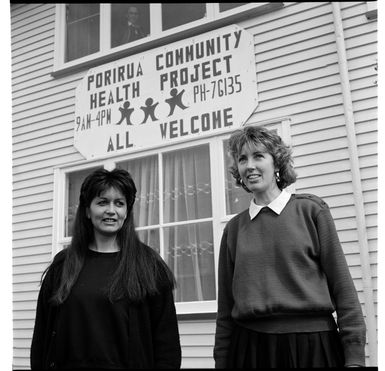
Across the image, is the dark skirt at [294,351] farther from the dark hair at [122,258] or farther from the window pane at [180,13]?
the window pane at [180,13]

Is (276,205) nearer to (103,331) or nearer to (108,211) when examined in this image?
(108,211)

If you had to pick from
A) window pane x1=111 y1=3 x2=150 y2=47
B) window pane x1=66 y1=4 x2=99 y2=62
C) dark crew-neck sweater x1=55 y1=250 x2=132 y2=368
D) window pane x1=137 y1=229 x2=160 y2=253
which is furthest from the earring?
window pane x1=66 y1=4 x2=99 y2=62

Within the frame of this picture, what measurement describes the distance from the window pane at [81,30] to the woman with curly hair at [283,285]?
334 cm

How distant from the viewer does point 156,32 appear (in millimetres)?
4047

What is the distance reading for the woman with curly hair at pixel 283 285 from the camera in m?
1.50

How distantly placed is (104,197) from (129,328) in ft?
1.67

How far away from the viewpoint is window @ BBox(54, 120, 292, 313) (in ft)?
11.6

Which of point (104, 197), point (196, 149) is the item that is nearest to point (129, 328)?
point (104, 197)

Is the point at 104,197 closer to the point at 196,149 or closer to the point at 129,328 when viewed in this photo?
the point at 129,328

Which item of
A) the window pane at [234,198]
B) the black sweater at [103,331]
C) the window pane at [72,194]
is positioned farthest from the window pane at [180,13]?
the black sweater at [103,331]

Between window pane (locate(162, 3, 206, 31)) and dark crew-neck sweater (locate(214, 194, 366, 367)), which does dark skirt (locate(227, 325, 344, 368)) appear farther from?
window pane (locate(162, 3, 206, 31))

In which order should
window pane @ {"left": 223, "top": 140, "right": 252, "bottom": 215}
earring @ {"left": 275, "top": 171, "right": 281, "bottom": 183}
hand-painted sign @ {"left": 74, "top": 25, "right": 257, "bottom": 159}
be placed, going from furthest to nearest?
hand-painted sign @ {"left": 74, "top": 25, "right": 257, "bottom": 159} → window pane @ {"left": 223, "top": 140, "right": 252, "bottom": 215} → earring @ {"left": 275, "top": 171, "right": 281, "bottom": 183}

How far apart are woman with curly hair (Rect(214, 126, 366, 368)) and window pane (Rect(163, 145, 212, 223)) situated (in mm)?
1948
